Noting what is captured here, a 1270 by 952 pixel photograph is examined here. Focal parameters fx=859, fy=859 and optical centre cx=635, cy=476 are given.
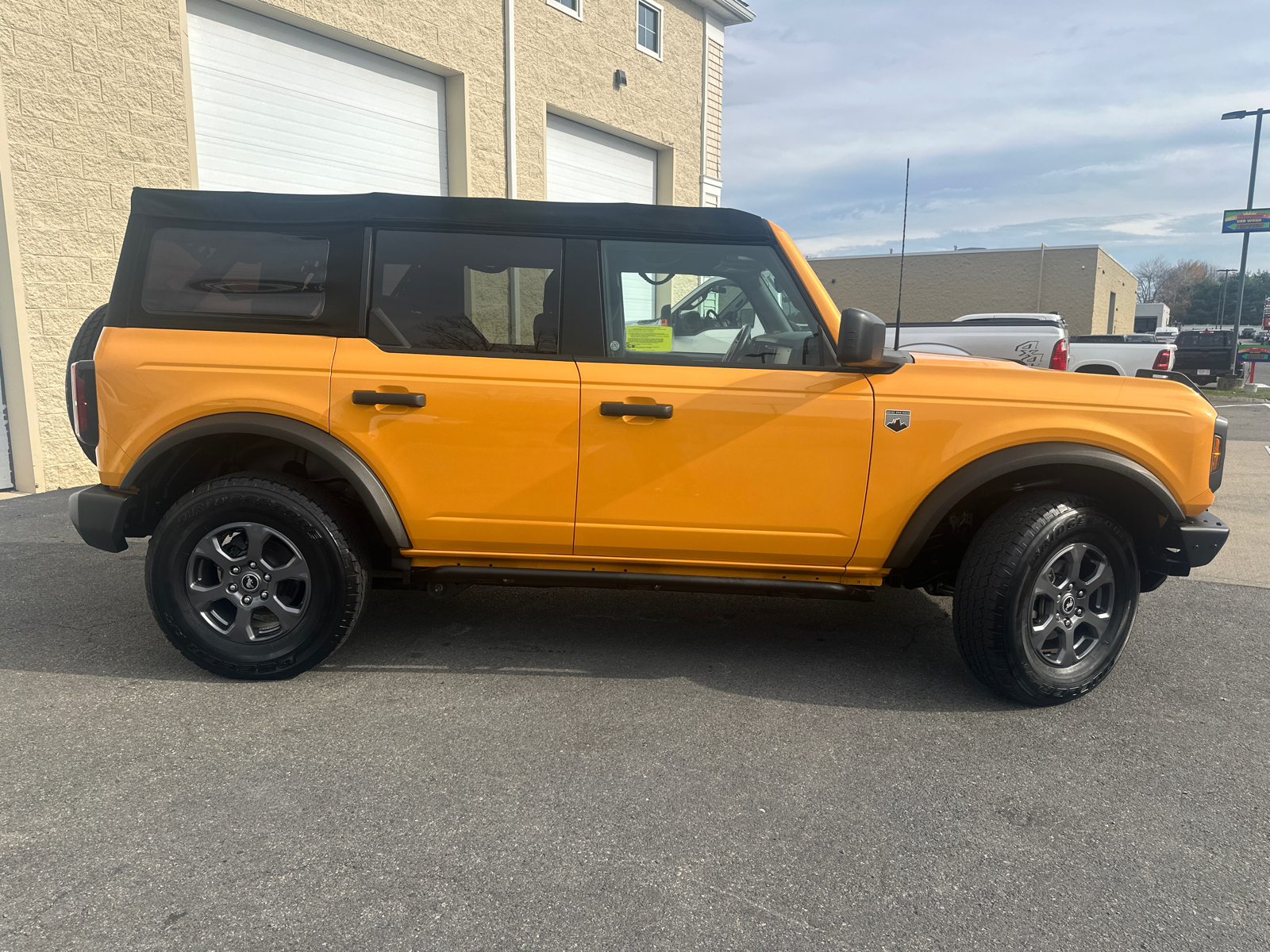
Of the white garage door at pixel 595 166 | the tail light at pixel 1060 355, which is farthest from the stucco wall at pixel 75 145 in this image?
the tail light at pixel 1060 355

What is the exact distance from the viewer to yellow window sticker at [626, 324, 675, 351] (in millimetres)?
3418

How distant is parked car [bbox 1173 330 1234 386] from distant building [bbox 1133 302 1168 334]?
64110 millimetres

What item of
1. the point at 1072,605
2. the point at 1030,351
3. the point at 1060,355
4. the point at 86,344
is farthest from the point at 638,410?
the point at 1030,351

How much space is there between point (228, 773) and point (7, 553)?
12.1ft

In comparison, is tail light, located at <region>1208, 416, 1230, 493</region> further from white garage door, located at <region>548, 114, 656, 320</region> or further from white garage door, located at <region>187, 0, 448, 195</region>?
white garage door, located at <region>548, 114, 656, 320</region>

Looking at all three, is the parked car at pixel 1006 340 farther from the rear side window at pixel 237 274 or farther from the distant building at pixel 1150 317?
the distant building at pixel 1150 317

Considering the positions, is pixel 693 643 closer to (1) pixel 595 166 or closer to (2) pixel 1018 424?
(2) pixel 1018 424

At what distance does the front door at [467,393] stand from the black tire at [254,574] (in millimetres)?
317

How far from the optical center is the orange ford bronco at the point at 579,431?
3.31m

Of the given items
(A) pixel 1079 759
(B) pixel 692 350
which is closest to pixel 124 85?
(B) pixel 692 350

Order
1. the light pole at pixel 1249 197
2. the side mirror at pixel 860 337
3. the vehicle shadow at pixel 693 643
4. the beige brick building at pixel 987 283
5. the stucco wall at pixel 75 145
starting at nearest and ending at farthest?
the side mirror at pixel 860 337 → the vehicle shadow at pixel 693 643 → the stucco wall at pixel 75 145 → the light pole at pixel 1249 197 → the beige brick building at pixel 987 283

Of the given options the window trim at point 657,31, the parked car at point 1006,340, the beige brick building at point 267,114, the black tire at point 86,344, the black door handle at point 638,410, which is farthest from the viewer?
the window trim at point 657,31

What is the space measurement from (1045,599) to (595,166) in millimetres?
11166

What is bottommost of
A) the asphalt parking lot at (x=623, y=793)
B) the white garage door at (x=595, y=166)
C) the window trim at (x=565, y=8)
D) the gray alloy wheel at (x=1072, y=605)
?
the asphalt parking lot at (x=623, y=793)
